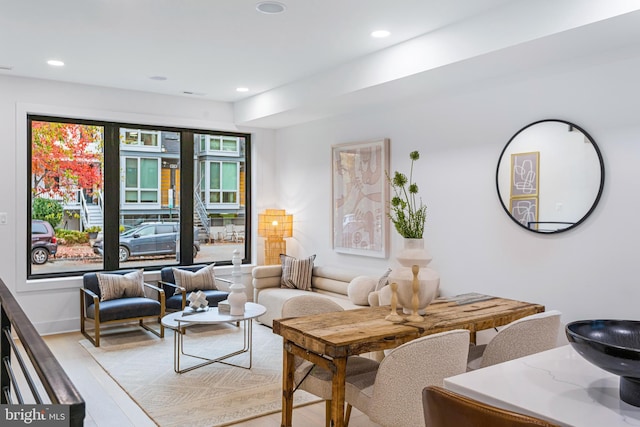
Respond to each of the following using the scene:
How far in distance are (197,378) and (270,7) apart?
288 centimetres

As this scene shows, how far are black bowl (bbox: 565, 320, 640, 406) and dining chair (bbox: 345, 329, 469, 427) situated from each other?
78 centimetres

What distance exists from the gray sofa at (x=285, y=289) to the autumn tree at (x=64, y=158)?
2.22m

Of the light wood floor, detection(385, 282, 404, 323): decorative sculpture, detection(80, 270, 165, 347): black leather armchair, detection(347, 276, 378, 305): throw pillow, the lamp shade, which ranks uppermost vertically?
the lamp shade

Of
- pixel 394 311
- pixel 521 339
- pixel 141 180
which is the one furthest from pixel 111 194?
pixel 521 339

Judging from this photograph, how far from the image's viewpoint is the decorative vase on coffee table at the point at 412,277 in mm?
2877

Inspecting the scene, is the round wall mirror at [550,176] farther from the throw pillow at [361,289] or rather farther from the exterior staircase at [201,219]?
the exterior staircase at [201,219]

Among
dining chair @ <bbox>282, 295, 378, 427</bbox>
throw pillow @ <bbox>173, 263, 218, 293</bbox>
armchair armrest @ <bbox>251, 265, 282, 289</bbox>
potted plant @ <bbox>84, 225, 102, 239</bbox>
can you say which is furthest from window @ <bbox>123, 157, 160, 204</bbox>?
dining chair @ <bbox>282, 295, 378, 427</bbox>

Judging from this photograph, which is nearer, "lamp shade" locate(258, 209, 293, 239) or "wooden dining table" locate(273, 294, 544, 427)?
"wooden dining table" locate(273, 294, 544, 427)

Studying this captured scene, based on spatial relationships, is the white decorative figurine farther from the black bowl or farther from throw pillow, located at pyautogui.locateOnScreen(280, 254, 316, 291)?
the black bowl

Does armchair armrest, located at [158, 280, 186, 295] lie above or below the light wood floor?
above

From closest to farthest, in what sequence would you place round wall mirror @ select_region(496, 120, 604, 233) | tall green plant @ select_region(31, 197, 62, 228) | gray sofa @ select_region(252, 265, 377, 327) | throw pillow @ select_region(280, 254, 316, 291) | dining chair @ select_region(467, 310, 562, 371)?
dining chair @ select_region(467, 310, 562, 371) → round wall mirror @ select_region(496, 120, 604, 233) → gray sofa @ select_region(252, 265, 377, 327) → tall green plant @ select_region(31, 197, 62, 228) → throw pillow @ select_region(280, 254, 316, 291)

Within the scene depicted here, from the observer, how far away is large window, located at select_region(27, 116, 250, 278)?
230 inches

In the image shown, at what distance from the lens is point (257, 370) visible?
174 inches

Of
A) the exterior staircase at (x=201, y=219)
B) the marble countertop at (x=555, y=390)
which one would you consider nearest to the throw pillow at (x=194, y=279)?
the exterior staircase at (x=201, y=219)
